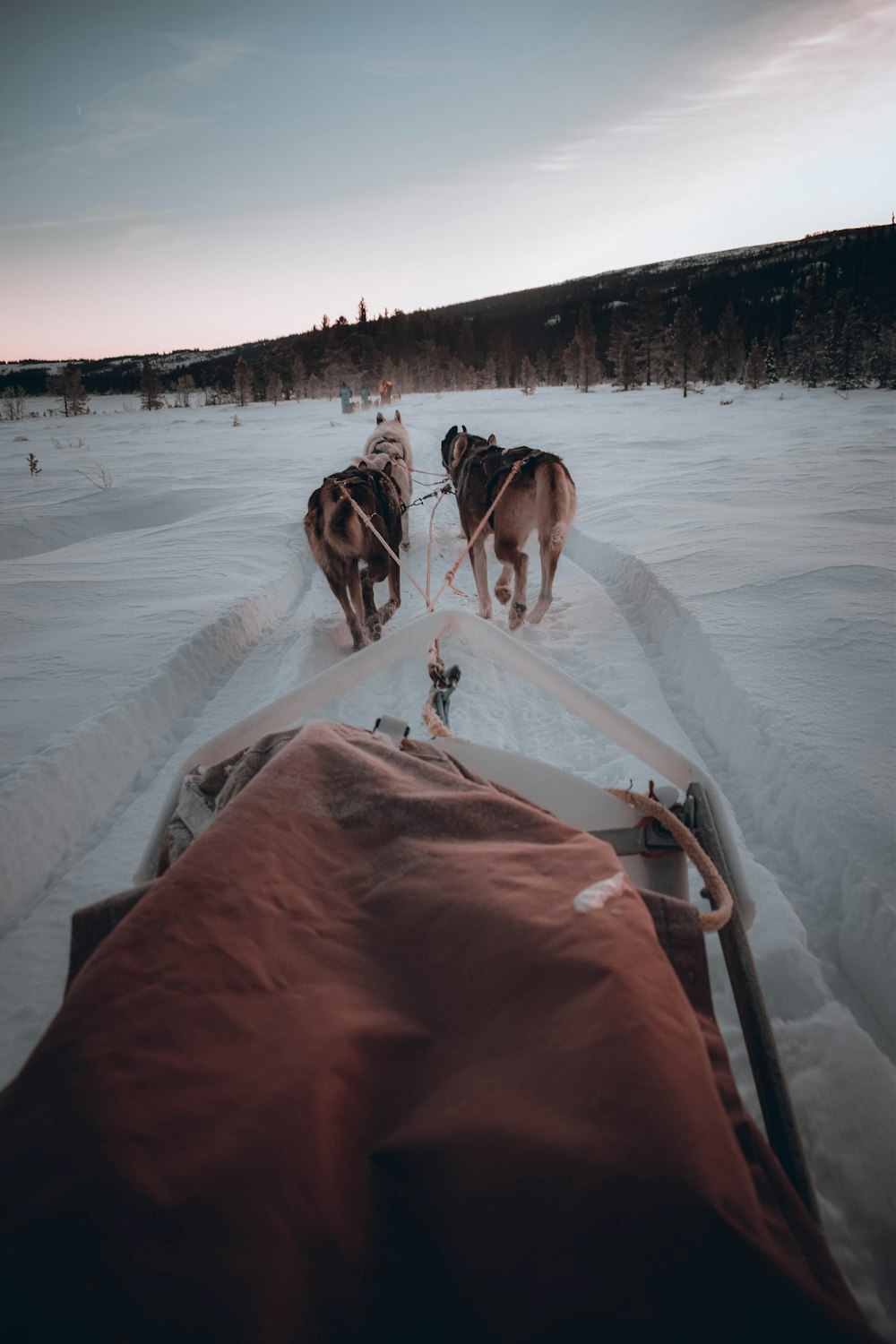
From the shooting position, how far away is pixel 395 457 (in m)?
7.33

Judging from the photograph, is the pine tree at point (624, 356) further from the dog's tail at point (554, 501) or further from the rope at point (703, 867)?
the rope at point (703, 867)

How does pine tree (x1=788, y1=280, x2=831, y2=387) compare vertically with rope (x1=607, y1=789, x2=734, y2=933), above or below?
above

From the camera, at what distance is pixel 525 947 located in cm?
89

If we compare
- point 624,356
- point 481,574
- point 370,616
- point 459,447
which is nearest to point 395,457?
point 459,447

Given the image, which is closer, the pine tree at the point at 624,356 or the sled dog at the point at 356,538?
the sled dog at the point at 356,538

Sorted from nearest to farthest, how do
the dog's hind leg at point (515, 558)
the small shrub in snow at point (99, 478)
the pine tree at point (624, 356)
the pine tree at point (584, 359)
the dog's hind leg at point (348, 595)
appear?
1. the dog's hind leg at point (348, 595)
2. the dog's hind leg at point (515, 558)
3. the small shrub in snow at point (99, 478)
4. the pine tree at point (624, 356)
5. the pine tree at point (584, 359)

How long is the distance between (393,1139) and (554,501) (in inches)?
190

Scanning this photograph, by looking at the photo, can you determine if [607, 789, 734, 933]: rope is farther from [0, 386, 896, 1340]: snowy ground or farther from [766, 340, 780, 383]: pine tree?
[766, 340, 780, 383]: pine tree

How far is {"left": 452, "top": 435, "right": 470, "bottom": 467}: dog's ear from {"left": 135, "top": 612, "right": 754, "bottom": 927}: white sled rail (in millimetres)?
4093

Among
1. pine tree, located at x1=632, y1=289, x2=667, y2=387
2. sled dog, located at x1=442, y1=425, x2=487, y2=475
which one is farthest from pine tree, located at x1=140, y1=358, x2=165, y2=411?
sled dog, located at x1=442, y1=425, x2=487, y2=475

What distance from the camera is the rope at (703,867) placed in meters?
1.22

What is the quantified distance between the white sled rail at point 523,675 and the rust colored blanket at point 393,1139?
819mm

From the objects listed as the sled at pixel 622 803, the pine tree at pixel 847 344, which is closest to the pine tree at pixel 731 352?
→ the pine tree at pixel 847 344

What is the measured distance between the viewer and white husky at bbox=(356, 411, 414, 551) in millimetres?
6520
